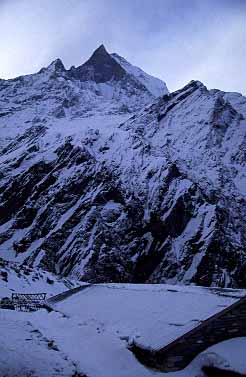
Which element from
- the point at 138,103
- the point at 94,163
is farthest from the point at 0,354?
the point at 138,103

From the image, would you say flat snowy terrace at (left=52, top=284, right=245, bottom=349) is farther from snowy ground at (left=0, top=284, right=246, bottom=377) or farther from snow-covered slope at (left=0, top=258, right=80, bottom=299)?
snow-covered slope at (left=0, top=258, right=80, bottom=299)

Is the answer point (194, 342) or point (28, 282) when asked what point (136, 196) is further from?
point (194, 342)

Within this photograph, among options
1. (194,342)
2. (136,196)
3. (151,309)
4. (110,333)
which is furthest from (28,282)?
(136,196)

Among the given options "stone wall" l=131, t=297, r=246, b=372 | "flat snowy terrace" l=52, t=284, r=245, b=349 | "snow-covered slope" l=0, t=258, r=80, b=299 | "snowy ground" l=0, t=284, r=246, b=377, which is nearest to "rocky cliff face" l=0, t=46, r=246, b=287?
"snow-covered slope" l=0, t=258, r=80, b=299

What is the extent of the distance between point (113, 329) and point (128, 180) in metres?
70.7

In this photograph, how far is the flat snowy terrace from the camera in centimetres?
1120

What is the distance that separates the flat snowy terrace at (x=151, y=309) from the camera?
1120cm

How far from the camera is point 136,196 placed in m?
80.3

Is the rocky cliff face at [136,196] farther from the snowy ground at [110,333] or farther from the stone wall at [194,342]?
the stone wall at [194,342]

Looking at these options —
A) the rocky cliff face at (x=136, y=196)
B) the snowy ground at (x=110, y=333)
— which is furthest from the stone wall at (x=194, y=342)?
the rocky cliff face at (x=136, y=196)

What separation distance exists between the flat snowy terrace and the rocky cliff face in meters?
48.4

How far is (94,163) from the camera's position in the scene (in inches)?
3469

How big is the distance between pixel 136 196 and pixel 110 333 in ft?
222

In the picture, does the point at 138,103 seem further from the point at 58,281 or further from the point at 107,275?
the point at 58,281
